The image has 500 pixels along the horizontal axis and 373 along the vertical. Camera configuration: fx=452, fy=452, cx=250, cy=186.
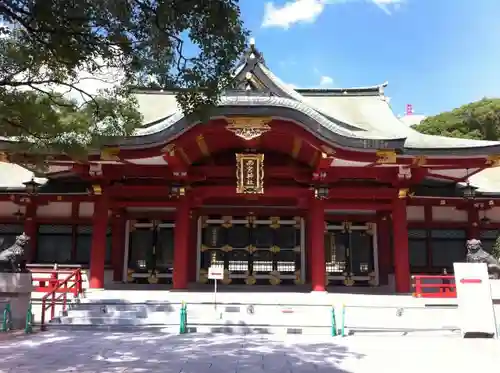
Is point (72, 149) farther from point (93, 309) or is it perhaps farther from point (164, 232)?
point (164, 232)

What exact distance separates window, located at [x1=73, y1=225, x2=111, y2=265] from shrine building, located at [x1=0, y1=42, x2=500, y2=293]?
0.05m

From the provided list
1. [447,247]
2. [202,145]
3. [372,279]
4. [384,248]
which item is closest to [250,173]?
[202,145]

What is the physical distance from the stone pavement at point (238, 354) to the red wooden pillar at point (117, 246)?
649 centimetres

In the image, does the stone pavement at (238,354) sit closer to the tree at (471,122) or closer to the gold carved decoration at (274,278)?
the gold carved decoration at (274,278)

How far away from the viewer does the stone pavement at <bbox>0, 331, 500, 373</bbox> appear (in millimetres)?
7035

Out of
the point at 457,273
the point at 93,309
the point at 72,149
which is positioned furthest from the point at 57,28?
the point at 457,273

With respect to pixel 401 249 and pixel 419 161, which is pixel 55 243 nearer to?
pixel 401 249

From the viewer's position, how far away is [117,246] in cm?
1672

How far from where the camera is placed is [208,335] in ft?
33.3

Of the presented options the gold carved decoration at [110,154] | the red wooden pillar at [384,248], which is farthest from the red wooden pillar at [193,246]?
the red wooden pillar at [384,248]

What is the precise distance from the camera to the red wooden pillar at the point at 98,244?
14188 mm

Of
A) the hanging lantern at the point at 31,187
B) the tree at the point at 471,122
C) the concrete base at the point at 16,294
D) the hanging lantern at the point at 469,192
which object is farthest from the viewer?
the tree at the point at 471,122

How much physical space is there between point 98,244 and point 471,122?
144ft

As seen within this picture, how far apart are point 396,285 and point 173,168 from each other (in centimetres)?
803
